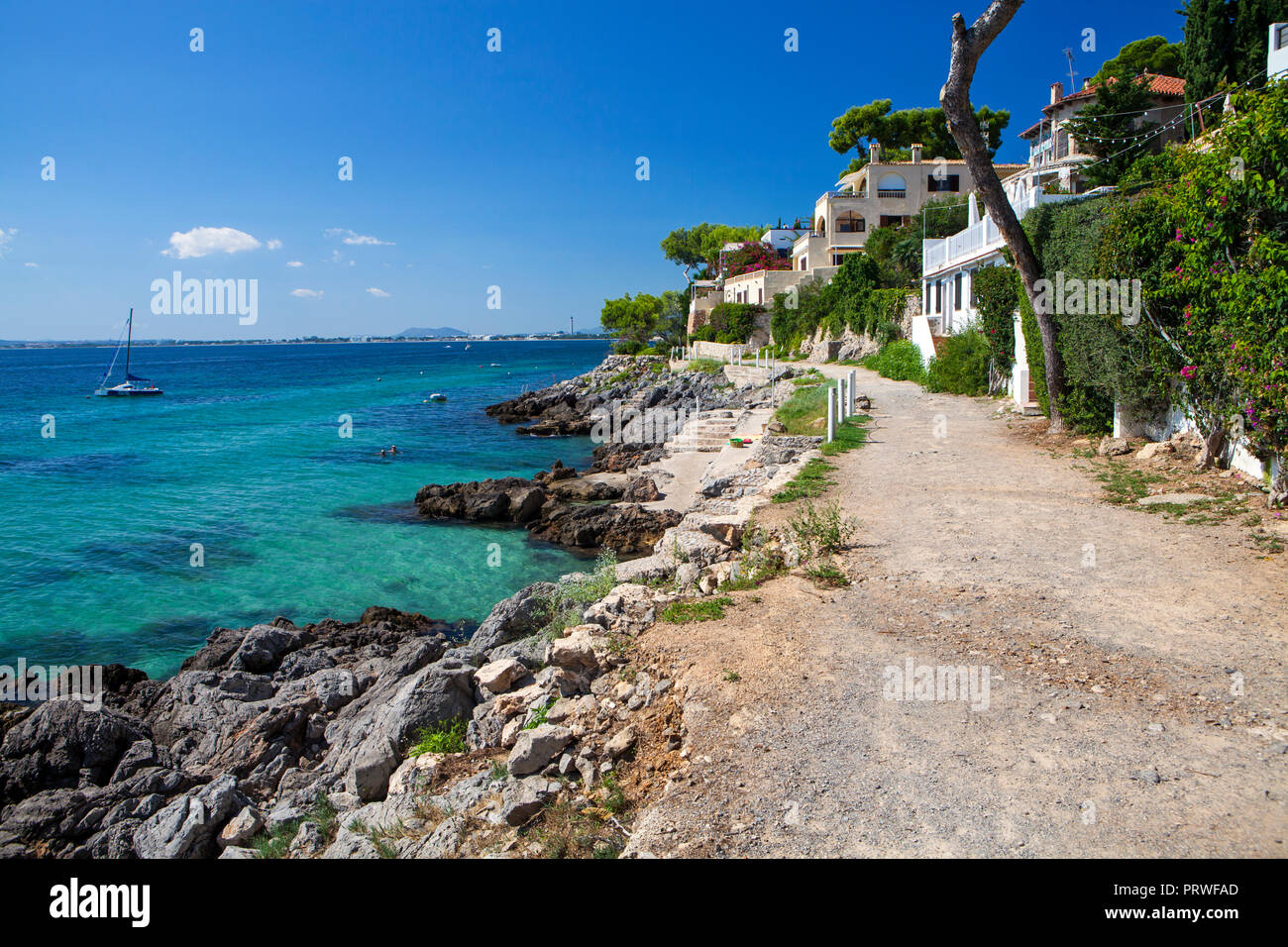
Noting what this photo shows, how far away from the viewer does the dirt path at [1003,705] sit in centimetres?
422

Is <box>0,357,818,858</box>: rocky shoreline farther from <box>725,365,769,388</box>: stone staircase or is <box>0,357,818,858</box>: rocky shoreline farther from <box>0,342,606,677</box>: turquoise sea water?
<box>725,365,769,388</box>: stone staircase

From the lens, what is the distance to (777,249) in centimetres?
7319

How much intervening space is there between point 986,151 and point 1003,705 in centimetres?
A: 1476

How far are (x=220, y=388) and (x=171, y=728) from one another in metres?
93.5

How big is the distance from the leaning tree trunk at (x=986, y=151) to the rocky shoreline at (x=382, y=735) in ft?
25.0

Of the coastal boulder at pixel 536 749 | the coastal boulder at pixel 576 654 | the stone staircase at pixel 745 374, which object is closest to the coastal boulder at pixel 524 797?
the coastal boulder at pixel 536 749

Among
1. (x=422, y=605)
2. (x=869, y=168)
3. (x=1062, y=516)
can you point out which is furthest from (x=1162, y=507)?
(x=869, y=168)

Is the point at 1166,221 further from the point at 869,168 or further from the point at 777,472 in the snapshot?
the point at 869,168

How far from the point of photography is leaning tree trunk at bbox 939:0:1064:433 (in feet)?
50.6

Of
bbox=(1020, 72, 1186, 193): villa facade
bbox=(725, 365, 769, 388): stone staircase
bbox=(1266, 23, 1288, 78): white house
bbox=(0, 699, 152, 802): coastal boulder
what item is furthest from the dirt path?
bbox=(725, 365, 769, 388): stone staircase

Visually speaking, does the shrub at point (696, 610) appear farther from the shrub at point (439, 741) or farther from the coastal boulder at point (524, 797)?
the coastal boulder at point (524, 797)

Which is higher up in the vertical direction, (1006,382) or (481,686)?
(1006,382)

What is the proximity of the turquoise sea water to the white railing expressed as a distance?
1552cm

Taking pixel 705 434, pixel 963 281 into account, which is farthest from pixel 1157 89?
A: pixel 705 434
